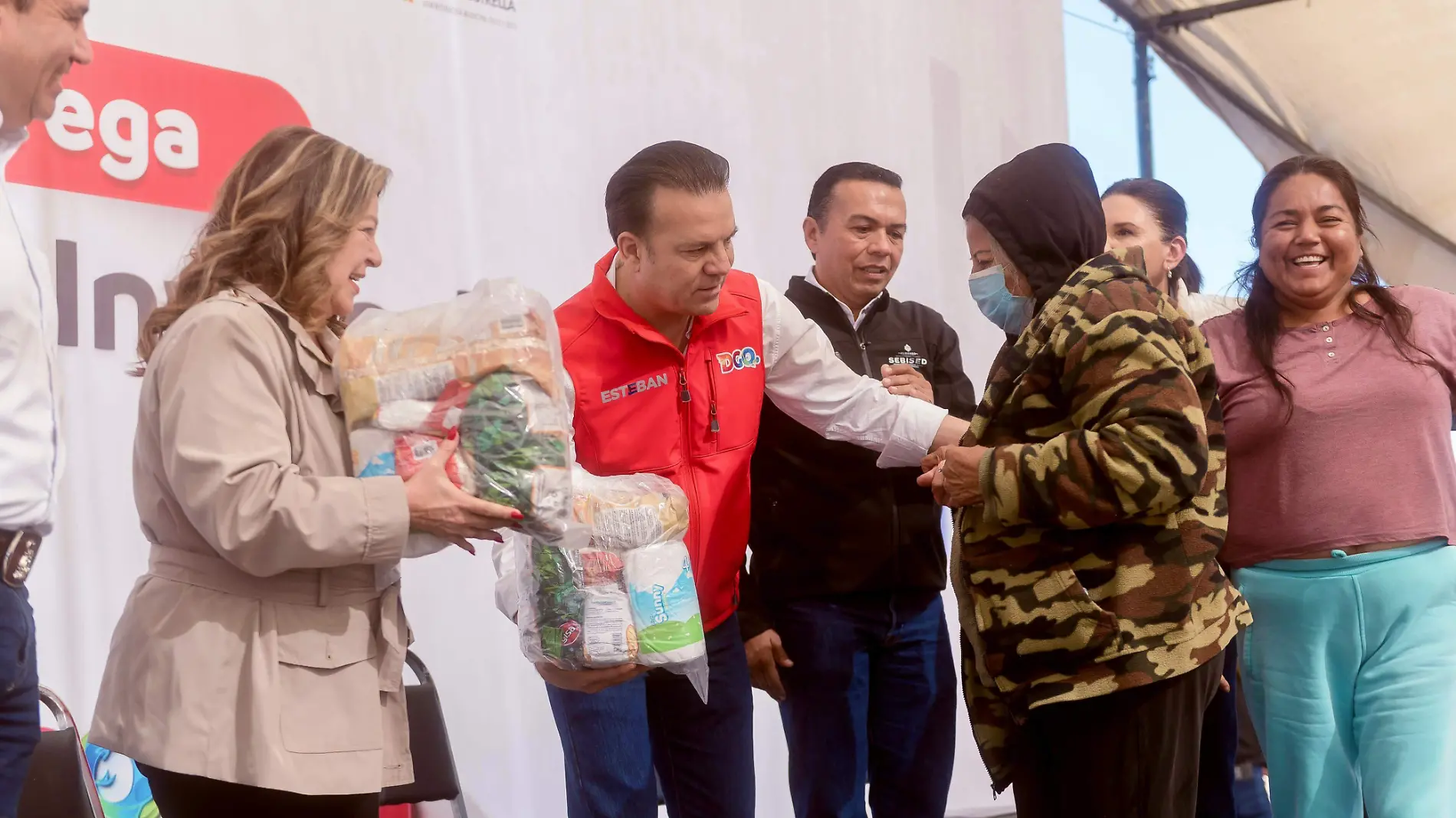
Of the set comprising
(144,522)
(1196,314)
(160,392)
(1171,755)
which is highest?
(1196,314)

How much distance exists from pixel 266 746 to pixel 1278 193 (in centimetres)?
203

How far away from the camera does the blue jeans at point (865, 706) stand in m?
2.33

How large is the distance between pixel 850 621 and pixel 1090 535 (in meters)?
0.72

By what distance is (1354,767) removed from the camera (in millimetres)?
2146

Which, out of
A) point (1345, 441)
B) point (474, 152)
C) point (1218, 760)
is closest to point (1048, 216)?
point (1345, 441)

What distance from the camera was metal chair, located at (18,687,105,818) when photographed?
212 cm

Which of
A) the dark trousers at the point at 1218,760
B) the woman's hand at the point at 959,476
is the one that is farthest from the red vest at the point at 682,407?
the dark trousers at the point at 1218,760

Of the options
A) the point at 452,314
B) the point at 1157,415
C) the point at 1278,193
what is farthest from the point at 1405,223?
the point at 452,314

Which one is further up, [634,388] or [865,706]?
[634,388]

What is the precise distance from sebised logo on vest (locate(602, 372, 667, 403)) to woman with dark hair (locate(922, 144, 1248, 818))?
20.1 inches

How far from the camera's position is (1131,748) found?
65.7 inches

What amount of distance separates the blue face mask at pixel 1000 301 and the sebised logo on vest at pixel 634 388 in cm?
56

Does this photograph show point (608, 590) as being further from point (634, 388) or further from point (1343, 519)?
point (1343, 519)

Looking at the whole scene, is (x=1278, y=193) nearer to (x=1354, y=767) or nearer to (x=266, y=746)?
(x=1354, y=767)
